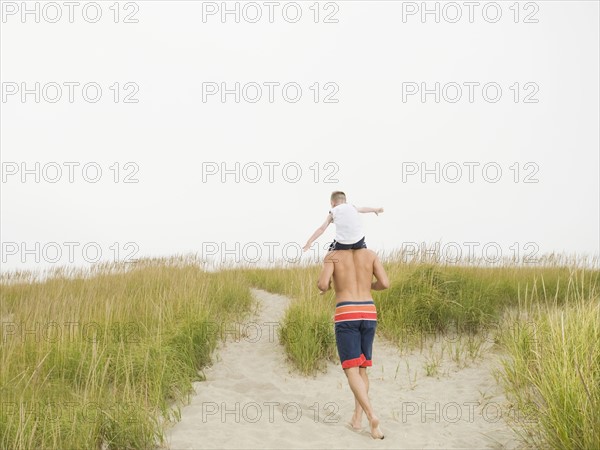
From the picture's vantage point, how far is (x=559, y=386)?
4250 millimetres

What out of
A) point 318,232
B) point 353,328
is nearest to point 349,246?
point 318,232

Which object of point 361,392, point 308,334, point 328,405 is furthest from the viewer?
point 308,334

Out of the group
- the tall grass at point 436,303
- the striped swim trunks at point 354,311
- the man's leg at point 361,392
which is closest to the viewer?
the man's leg at point 361,392

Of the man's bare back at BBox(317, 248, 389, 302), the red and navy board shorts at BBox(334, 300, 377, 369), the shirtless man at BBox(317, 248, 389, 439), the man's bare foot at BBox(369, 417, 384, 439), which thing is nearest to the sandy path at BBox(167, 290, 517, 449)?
the man's bare foot at BBox(369, 417, 384, 439)

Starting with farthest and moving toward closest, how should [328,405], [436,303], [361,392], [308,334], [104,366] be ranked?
[436,303] < [308,334] < [328,405] < [104,366] < [361,392]

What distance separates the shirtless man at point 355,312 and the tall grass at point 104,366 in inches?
72.8

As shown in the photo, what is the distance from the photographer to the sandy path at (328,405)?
16.0ft

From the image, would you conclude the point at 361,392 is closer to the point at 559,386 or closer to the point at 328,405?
the point at 328,405

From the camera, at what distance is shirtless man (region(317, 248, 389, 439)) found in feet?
15.8

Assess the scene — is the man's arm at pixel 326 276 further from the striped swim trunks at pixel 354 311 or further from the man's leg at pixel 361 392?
the man's leg at pixel 361 392

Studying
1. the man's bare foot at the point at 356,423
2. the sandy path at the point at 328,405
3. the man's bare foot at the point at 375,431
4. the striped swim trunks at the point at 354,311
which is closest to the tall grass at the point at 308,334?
the sandy path at the point at 328,405

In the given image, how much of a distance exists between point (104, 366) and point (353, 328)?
9.01ft

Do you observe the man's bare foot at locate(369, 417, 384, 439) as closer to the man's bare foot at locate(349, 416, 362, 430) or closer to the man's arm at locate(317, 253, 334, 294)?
the man's bare foot at locate(349, 416, 362, 430)

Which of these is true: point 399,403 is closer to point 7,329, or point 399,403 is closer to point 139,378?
point 139,378
